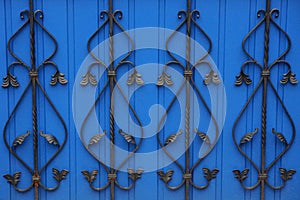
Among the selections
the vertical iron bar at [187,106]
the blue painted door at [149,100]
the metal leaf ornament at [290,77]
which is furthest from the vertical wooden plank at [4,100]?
the metal leaf ornament at [290,77]

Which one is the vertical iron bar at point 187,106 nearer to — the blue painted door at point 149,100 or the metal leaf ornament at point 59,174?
the blue painted door at point 149,100

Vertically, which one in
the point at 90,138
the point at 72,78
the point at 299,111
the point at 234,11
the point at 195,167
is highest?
the point at 234,11

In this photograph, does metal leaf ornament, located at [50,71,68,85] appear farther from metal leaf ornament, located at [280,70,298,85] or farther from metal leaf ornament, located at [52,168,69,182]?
metal leaf ornament, located at [280,70,298,85]

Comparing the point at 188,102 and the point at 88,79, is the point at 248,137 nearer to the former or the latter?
the point at 188,102

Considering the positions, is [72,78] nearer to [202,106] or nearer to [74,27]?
[74,27]

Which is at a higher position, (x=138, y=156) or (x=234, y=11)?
(x=234, y=11)

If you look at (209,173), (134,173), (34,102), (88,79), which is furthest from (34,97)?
(209,173)

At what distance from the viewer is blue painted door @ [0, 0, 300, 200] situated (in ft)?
6.73

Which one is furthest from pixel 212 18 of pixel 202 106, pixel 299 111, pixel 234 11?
pixel 299 111

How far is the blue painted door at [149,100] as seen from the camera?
80.7 inches

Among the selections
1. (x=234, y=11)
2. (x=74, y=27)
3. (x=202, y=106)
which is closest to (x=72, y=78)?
(x=74, y=27)

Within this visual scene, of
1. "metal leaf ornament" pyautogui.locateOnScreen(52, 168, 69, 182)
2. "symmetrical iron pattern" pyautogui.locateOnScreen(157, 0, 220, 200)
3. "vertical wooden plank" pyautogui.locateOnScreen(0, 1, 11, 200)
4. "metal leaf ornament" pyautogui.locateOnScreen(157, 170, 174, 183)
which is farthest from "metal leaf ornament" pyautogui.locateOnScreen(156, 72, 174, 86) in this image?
"vertical wooden plank" pyautogui.locateOnScreen(0, 1, 11, 200)

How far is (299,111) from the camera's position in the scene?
82.7 inches

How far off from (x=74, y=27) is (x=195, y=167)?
3.12 ft
